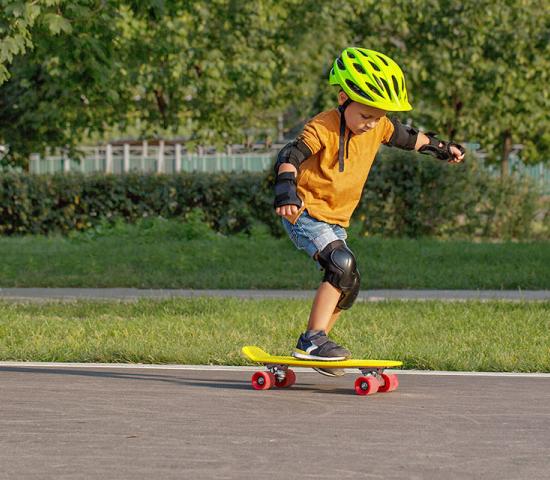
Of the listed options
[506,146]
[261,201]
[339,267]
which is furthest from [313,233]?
[506,146]

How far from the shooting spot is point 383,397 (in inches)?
311

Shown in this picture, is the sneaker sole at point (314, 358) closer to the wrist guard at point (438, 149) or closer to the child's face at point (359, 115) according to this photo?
the child's face at point (359, 115)

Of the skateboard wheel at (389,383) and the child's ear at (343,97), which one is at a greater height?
→ the child's ear at (343,97)

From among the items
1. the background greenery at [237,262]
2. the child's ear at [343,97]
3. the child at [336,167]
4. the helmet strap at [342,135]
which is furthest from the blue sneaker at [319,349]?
the background greenery at [237,262]

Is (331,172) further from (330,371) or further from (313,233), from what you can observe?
(330,371)

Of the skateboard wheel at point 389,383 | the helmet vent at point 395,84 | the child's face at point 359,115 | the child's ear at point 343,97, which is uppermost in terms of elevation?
the helmet vent at point 395,84

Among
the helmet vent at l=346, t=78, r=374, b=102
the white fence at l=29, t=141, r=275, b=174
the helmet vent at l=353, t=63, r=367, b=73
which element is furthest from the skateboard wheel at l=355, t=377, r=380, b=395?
the white fence at l=29, t=141, r=275, b=174

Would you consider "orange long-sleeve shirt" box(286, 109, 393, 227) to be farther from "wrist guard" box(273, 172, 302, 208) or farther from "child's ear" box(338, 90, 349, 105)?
"wrist guard" box(273, 172, 302, 208)

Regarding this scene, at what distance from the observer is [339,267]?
802 cm

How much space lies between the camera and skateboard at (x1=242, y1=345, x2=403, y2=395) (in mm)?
7879

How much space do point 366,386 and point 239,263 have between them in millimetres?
8765

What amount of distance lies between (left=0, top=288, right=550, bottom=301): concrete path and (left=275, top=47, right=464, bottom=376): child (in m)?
5.36

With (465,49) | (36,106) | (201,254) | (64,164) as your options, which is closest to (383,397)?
(201,254)

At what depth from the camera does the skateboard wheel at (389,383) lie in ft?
26.3
